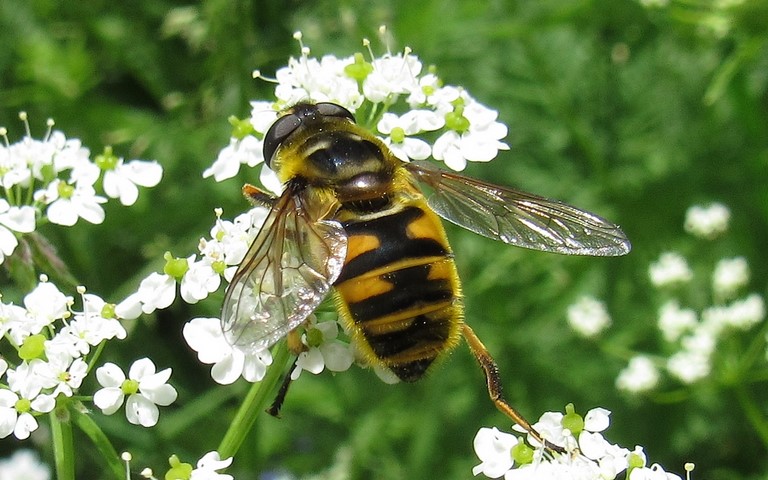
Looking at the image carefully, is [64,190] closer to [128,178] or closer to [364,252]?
[128,178]

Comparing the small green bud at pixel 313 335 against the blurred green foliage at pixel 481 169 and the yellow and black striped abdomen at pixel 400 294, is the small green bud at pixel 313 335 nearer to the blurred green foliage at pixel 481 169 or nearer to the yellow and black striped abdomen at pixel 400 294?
the yellow and black striped abdomen at pixel 400 294

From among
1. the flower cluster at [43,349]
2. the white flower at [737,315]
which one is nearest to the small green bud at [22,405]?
the flower cluster at [43,349]

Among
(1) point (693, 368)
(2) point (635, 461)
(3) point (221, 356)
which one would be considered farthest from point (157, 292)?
(1) point (693, 368)

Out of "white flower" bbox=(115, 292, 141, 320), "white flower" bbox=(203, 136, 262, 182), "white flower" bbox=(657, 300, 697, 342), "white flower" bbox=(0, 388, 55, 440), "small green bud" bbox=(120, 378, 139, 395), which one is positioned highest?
"white flower" bbox=(657, 300, 697, 342)

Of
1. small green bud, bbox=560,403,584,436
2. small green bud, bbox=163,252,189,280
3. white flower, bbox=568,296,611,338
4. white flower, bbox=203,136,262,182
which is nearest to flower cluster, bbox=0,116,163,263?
white flower, bbox=203,136,262,182

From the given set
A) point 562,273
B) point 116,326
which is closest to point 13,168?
point 116,326

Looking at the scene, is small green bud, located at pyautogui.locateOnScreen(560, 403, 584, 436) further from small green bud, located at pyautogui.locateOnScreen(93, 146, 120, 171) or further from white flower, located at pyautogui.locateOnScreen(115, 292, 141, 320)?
small green bud, located at pyautogui.locateOnScreen(93, 146, 120, 171)
